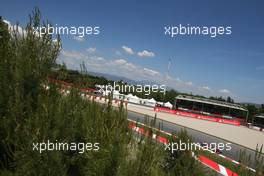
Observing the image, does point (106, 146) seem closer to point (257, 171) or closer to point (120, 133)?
A: point (120, 133)

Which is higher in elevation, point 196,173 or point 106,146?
point 106,146

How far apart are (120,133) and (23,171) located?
1689 mm

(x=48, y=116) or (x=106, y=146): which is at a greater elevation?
(x=48, y=116)

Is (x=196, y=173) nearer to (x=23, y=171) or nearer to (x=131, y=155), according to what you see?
(x=131, y=155)

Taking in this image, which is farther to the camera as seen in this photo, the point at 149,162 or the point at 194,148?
the point at 194,148

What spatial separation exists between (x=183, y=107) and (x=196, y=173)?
38.1 metres

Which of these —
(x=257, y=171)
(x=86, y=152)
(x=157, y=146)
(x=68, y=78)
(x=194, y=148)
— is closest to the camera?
(x=257, y=171)

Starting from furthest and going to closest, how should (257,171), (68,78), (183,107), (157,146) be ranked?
(183,107), (68,78), (157,146), (257,171)

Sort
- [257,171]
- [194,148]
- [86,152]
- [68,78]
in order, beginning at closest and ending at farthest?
[257,171]
[86,152]
[68,78]
[194,148]

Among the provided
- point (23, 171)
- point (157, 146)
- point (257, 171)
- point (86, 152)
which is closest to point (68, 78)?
point (86, 152)

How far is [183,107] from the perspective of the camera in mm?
43500

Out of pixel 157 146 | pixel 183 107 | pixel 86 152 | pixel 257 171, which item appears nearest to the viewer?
pixel 257 171

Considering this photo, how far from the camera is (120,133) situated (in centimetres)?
470

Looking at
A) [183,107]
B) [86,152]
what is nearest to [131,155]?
[86,152]
